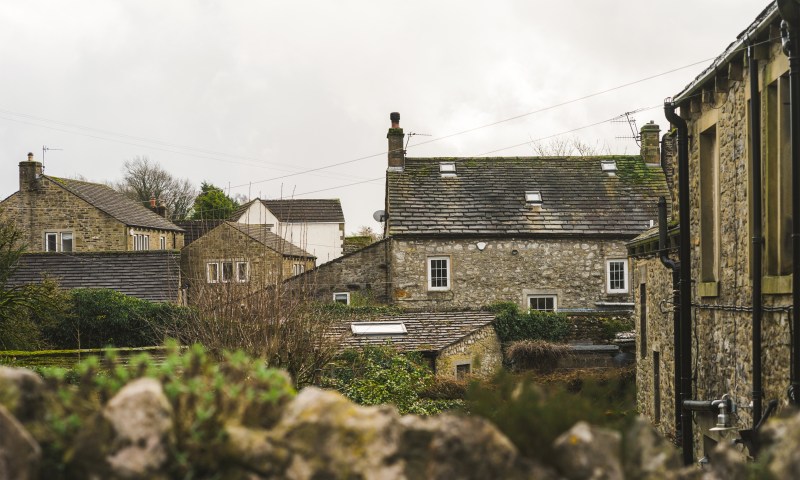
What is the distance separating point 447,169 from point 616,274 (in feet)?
25.1

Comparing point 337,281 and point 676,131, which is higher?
point 676,131

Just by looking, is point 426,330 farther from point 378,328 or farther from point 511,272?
point 511,272

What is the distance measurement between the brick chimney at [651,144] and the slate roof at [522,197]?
415mm

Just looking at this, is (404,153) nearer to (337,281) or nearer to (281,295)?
(337,281)

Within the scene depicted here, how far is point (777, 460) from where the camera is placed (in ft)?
11.2

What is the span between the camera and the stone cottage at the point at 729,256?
8.72 meters

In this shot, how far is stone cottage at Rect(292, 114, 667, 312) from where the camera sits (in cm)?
3173

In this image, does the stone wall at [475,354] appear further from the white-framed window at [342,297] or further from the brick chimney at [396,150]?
the brick chimney at [396,150]

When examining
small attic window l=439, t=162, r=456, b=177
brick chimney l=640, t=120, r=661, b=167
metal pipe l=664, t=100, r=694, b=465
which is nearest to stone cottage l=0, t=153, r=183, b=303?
small attic window l=439, t=162, r=456, b=177

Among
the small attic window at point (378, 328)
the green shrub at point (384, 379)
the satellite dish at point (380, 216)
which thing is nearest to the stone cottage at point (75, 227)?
the satellite dish at point (380, 216)

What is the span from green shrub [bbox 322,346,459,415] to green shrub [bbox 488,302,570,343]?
262 inches

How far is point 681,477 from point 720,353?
7.88 m

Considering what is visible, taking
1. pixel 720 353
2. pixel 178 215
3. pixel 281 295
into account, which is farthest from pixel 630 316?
pixel 178 215

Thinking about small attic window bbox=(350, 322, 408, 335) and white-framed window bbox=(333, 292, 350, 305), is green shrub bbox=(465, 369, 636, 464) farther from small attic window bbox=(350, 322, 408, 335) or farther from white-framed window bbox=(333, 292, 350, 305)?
white-framed window bbox=(333, 292, 350, 305)
